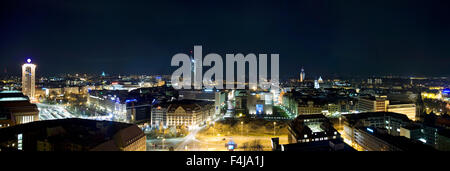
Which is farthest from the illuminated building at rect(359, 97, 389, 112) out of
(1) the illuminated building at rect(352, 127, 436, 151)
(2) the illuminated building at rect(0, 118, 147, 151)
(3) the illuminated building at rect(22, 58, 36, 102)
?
(3) the illuminated building at rect(22, 58, 36, 102)

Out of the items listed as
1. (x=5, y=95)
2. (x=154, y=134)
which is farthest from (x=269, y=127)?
(x=5, y=95)

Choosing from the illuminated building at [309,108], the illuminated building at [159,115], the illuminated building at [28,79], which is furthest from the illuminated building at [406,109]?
the illuminated building at [28,79]

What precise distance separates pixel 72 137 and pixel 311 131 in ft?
25.2

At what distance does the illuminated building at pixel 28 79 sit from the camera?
2147 centimetres

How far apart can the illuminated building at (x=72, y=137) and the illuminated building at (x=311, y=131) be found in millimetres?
5507

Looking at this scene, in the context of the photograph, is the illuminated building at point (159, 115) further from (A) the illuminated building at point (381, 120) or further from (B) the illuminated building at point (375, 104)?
(B) the illuminated building at point (375, 104)

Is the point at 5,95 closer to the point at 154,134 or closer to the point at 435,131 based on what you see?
the point at 154,134

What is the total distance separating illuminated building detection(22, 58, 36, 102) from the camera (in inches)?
845

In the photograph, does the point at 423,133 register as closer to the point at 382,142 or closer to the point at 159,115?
the point at 382,142

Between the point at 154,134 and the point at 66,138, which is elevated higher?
the point at 66,138

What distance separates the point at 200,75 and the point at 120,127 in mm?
27242

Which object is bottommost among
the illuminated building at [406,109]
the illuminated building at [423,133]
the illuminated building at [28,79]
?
the illuminated building at [423,133]

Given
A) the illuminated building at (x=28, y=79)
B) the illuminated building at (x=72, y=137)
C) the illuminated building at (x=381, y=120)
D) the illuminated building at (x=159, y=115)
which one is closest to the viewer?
the illuminated building at (x=72, y=137)
